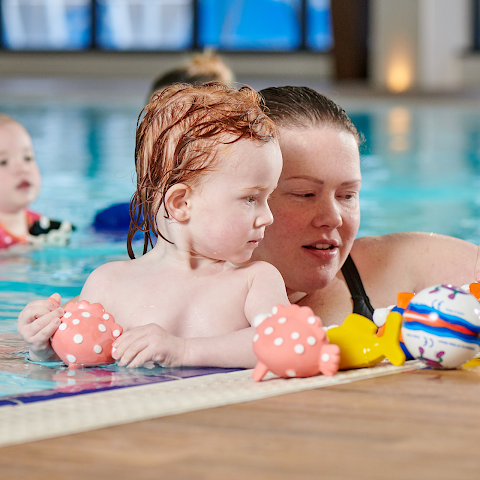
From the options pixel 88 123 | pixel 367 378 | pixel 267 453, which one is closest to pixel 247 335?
pixel 367 378

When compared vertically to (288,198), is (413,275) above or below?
below

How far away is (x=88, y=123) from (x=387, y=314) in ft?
37.3

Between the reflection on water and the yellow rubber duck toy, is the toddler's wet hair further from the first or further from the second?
the yellow rubber duck toy

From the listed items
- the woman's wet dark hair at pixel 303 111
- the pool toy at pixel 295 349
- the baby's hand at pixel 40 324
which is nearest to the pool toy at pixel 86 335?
the baby's hand at pixel 40 324

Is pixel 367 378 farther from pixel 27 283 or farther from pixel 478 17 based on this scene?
pixel 478 17

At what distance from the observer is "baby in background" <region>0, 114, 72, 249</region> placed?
4.75 meters

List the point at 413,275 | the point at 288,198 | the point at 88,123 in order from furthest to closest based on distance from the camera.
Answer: the point at 88,123 → the point at 413,275 → the point at 288,198

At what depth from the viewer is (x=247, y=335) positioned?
6.61 feet

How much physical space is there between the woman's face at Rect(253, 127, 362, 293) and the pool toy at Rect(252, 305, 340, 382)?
678 millimetres

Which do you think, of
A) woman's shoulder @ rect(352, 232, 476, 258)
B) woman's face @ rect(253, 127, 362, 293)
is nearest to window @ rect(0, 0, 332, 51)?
woman's shoulder @ rect(352, 232, 476, 258)

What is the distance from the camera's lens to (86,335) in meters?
2.04

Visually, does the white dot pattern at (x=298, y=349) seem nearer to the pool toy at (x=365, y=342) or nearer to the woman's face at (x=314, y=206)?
the pool toy at (x=365, y=342)

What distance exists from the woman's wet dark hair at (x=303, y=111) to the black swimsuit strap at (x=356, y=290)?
1.63 ft

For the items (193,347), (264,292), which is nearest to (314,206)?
(264,292)
